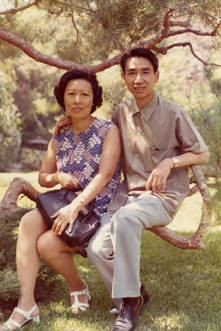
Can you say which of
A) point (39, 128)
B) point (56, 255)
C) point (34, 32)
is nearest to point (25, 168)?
point (39, 128)

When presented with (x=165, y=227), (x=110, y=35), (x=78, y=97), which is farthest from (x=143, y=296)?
(x=110, y=35)

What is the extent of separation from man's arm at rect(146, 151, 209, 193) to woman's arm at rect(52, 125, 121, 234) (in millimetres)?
210

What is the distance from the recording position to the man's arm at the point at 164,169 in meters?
2.34

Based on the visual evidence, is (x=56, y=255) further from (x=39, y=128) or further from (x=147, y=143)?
(x=39, y=128)

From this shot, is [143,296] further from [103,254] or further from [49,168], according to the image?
[49,168]

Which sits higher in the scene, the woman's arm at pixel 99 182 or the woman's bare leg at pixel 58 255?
the woman's arm at pixel 99 182

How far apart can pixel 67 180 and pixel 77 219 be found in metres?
0.24

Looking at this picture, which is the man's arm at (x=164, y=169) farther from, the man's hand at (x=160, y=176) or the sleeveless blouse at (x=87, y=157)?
the sleeveless blouse at (x=87, y=157)

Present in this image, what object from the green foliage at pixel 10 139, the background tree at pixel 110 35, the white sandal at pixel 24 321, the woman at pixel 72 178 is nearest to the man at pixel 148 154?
the woman at pixel 72 178

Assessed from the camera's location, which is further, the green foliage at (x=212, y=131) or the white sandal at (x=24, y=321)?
the green foliage at (x=212, y=131)

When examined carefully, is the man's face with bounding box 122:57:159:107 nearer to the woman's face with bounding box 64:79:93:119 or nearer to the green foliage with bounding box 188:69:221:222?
the woman's face with bounding box 64:79:93:119

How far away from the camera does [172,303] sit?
2.68m

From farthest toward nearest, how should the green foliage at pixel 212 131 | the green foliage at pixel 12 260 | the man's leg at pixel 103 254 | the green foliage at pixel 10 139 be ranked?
the green foliage at pixel 10 139
the green foliage at pixel 212 131
the green foliage at pixel 12 260
the man's leg at pixel 103 254

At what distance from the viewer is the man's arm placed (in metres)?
2.34
